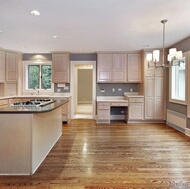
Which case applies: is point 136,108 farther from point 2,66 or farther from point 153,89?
point 2,66

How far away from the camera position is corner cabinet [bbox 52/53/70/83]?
6.41 meters

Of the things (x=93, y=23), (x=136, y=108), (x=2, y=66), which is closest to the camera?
(x=93, y=23)

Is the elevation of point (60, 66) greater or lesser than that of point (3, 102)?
greater

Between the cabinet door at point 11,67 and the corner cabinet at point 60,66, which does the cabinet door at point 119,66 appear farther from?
the cabinet door at point 11,67

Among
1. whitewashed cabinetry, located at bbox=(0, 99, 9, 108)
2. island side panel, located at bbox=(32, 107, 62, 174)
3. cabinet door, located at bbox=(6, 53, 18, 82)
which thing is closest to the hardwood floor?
island side panel, located at bbox=(32, 107, 62, 174)

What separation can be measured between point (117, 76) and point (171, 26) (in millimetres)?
2852

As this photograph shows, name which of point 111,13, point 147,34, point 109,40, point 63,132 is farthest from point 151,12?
point 63,132

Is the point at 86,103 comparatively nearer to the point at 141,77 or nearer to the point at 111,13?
the point at 141,77

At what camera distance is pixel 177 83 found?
5.52 meters

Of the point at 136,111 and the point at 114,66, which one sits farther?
the point at 114,66

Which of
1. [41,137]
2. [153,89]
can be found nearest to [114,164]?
[41,137]

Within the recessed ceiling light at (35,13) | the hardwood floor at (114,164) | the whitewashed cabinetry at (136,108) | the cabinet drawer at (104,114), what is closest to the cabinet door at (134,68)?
the whitewashed cabinetry at (136,108)

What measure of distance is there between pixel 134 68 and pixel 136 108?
4.75 ft

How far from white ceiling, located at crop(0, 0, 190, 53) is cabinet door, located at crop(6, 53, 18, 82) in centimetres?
75
